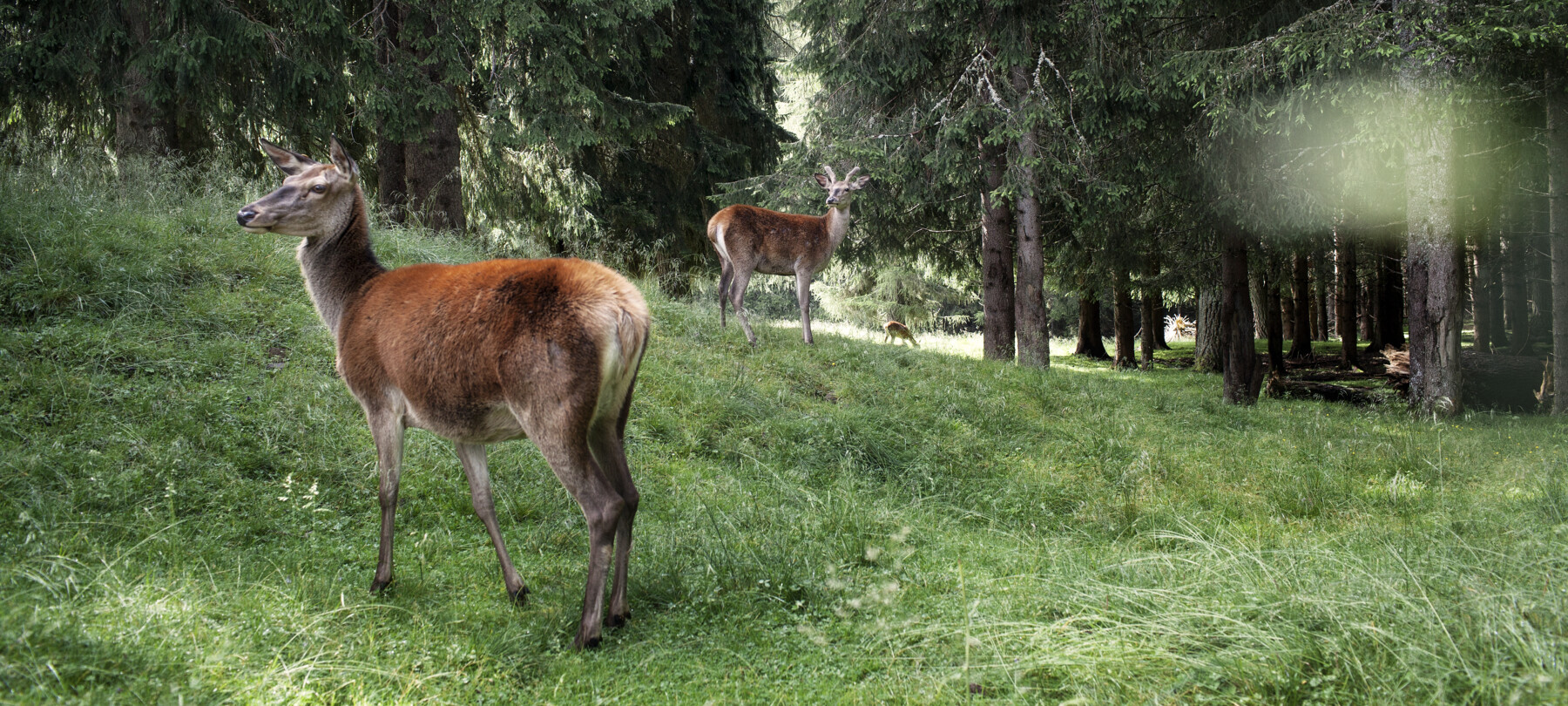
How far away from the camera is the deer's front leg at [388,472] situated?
392 centimetres

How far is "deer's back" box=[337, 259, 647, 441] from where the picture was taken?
3.41 meters

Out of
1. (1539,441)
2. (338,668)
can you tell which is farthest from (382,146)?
(1539,441)

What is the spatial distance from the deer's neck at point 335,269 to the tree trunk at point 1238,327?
451 inches

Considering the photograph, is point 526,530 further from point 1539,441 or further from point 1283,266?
point 1283,266

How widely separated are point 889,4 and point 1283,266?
858 cm

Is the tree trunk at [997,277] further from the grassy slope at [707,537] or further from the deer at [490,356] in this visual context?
the deer at [490,356]

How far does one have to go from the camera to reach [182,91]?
8297 millimetres

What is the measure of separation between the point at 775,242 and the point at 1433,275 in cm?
792

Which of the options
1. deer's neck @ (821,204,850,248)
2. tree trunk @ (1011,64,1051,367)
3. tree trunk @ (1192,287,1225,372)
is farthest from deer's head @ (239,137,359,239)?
tree trunk @ (1192,287,1225,372)

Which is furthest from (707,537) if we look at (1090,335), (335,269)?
(1090,335)

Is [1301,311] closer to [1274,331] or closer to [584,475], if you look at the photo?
[1274,331]

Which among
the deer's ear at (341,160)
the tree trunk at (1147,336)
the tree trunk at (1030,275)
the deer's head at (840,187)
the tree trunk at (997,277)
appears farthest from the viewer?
the tree trunk at (1147,336)

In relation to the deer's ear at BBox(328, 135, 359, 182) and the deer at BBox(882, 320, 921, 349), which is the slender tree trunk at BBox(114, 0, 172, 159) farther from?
the deer at BBox(882, 320, 921, 349)

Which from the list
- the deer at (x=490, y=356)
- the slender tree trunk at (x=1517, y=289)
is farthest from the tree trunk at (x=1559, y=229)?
the deer at (x=490, y=356)
